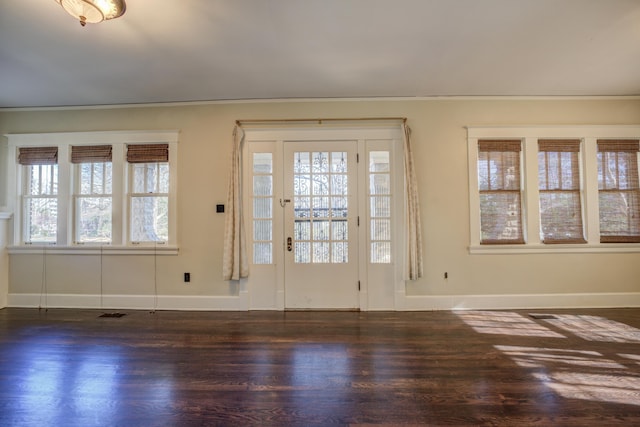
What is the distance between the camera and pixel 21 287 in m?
3.86

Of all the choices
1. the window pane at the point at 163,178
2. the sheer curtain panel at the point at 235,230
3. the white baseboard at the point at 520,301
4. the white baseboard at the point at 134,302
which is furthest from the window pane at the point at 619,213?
the window pane at the point at 163,178

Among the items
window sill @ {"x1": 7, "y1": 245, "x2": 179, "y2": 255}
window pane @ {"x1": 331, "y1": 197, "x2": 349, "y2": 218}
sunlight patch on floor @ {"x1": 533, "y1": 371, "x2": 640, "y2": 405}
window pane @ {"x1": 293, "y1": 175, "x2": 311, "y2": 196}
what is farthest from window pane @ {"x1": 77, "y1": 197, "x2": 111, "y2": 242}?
sunlight patch on floor @ {"x1": 533, "y1": 371, "x2": 640, "y2": 405}

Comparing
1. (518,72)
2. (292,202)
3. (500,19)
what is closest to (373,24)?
(500,19)

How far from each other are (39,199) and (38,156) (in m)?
0.58

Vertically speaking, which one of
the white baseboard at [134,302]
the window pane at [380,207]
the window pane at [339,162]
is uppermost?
the window pane at [339,162]

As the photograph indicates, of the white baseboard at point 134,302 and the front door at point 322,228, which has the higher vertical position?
the front door at point 322,228

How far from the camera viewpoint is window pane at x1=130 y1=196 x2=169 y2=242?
381cm

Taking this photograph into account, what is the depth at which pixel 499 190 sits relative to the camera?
367cm

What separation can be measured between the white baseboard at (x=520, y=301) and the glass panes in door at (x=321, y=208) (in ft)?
3.50

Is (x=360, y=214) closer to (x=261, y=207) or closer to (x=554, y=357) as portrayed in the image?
(x=261, y=207)

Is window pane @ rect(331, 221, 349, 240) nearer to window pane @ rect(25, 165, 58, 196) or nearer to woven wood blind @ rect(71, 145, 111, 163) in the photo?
woven wood blind @ rect(71, 145, 111, 163)

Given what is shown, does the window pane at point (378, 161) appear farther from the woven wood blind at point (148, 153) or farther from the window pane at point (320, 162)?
the woven wood blind at point (148, 153)

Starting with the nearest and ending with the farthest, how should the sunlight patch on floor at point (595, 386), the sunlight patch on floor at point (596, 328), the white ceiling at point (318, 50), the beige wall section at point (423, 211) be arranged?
the sunlight patch on floor at point (595, 386), the white ceiling at point (318, 50), the sunlight patch on floor at point (596, 328), the beige wall section at point (423, 211)

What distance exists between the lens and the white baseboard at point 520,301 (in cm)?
361
